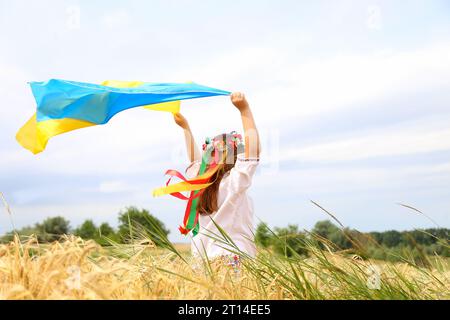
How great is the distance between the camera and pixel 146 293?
2.54 m

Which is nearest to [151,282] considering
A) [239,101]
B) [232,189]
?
[232,189]

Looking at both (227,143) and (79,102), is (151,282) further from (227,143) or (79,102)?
(79,102)

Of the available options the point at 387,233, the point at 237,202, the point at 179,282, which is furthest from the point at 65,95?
the point at 387,233

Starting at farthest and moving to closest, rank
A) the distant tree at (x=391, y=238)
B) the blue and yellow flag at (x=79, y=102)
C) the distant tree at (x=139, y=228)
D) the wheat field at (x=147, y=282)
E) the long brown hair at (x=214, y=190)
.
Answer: the distant tree at (x=391, y=238) → the blue and yellow flag at (x=79, y=102) → the long brown hair at (x=214, y=190) → the distant tree at (x=139, y=228) → the wheat field at (x=147, y=282)

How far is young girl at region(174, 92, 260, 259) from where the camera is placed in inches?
148

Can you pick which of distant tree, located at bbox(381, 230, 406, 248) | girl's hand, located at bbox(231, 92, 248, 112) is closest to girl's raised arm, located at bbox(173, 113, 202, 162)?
girl's hand, located at bbox(231, 92, 248, 112)

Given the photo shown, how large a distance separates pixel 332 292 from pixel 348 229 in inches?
14.7

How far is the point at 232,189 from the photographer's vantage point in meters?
3.81

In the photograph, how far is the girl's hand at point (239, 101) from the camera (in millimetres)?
3873

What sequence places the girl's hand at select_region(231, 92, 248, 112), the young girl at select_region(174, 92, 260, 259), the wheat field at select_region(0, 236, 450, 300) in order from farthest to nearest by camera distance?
the girl's hand at select_region(231, 92, 248, 112) → the young girl at select_region(174, 92, 260, 259) → the wheat field at select_region(0, 236, 450, 300)

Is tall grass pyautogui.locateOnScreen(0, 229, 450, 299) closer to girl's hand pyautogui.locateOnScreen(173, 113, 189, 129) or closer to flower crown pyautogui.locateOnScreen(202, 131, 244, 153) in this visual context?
flower crown pyautogui.locateOnScreen(202, 131, 244, 153)

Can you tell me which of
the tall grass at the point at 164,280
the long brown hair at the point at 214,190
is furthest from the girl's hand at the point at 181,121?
the tall grass at the point at 164,280

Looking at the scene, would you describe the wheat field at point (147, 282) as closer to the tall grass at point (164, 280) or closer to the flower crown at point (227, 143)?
the tall grass at point (164, 280)
